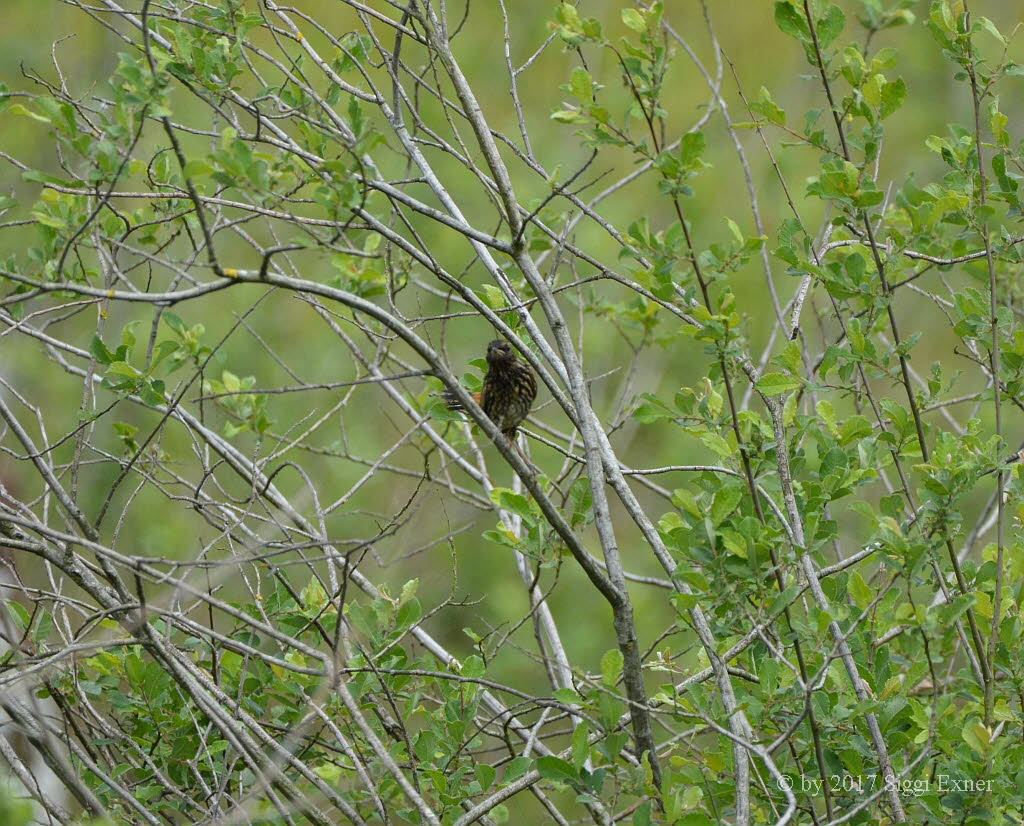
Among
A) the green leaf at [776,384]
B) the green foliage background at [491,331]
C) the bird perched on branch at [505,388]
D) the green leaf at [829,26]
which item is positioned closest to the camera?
the green leaf at [829,26]

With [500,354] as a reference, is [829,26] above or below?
above

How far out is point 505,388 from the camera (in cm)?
400

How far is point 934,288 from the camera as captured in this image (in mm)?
9062

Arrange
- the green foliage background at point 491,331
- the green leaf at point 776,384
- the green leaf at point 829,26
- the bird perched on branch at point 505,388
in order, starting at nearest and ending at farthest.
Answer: the green leaf at point 829,26 → the green leaf at point 776,384 → the bird perched on branch at point 505,388 → the green foliage background at point 491,331

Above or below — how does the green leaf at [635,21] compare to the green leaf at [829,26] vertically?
above

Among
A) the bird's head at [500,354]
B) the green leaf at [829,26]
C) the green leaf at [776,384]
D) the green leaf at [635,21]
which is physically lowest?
the green leaf at [776,384]

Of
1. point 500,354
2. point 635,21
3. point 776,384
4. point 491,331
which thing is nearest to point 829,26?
point 635,21

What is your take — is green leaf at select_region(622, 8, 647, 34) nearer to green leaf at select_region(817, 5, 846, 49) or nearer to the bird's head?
green leaf at select_region(817, 5, 846, 49)

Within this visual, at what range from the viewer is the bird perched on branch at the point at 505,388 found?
13.1ft

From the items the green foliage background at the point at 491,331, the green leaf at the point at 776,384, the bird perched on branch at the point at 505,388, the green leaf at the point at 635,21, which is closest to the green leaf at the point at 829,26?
the green leaf at the point at 635,21

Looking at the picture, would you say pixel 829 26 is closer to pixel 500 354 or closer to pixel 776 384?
pixel 776 384

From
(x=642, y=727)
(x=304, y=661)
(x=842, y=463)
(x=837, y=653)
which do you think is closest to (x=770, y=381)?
(x=842, y=463)

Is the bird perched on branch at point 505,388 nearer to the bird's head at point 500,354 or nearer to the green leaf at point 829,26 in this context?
the bird's head at point 500,354

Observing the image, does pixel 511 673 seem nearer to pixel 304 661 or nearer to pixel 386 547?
pixel 386 547
